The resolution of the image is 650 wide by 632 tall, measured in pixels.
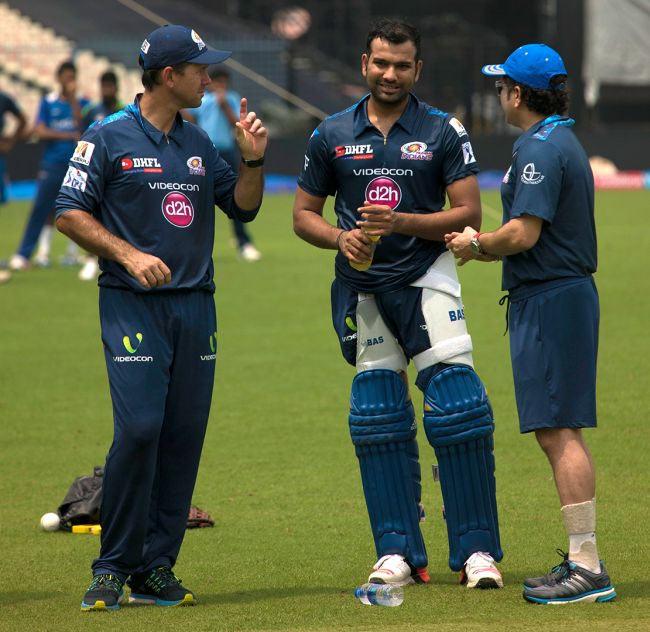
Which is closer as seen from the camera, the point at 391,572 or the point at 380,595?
the point at 380,595

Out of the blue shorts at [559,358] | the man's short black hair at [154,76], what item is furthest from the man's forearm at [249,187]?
the blue shorts at [559,358]

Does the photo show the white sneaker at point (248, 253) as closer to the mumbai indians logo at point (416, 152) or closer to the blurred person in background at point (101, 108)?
the blurred person in background at point (101, 108)

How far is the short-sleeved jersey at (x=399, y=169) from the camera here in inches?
231

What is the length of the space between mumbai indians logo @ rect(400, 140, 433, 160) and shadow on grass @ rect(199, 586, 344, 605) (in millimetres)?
1854

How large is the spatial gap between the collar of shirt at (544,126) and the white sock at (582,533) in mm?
1477

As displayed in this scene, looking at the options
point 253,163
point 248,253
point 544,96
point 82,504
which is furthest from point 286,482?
point 248,253

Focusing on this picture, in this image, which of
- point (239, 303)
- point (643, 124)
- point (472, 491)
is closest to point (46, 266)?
point (239, 303)

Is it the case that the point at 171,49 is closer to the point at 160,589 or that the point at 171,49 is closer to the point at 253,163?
the point at 253,163

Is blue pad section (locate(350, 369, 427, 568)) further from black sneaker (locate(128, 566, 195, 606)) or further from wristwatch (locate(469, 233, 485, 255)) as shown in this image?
black sneaker (locate(128, 566, 195, 606))

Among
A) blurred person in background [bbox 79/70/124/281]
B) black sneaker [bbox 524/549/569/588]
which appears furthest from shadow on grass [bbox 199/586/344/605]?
blurred person in background [bbox 79/70/124/281]

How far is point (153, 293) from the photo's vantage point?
557cm

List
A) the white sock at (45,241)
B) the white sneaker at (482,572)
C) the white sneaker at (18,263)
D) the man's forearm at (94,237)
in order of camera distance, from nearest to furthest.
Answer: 1. the man's forearm at (94,237)
2. the white sneaker at (482,572)
3. the white sneaker at (18,263)
4. the white sock at (45,241)

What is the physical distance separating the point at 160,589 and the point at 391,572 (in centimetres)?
96

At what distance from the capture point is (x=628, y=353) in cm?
1115
